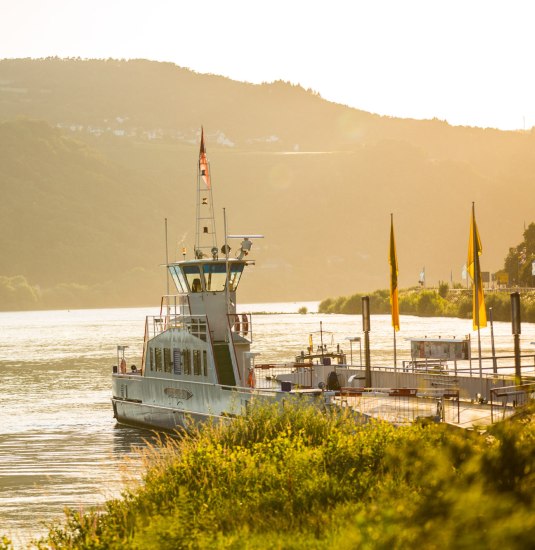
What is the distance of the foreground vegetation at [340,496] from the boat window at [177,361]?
21.6m

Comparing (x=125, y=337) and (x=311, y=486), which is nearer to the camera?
(x=311, y=486)

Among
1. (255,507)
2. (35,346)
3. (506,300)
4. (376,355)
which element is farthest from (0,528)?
(506,300)

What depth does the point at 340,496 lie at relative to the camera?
62.5 ft

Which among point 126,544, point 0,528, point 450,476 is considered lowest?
point 0,528

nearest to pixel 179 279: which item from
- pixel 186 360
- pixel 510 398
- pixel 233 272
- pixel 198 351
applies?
pixel 233 272

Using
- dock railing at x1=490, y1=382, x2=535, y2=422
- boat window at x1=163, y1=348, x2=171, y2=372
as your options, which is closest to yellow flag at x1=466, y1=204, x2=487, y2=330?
dock railing at x1=490, y1=382, x2=535, y2=422

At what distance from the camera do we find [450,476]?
15953mm

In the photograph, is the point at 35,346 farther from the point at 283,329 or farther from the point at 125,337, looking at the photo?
the point at 283,329

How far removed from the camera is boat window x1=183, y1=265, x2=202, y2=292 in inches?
1838

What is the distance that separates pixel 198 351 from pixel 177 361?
6.64 ft

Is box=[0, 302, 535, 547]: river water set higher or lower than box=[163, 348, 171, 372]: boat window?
lower

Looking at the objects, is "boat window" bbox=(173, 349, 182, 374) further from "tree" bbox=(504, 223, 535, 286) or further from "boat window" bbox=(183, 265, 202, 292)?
"tree" bbox=(504, 223, 535, 286)

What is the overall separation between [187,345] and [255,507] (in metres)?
27.3

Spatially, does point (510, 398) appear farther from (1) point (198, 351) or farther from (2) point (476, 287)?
(1) point (198, 351)
